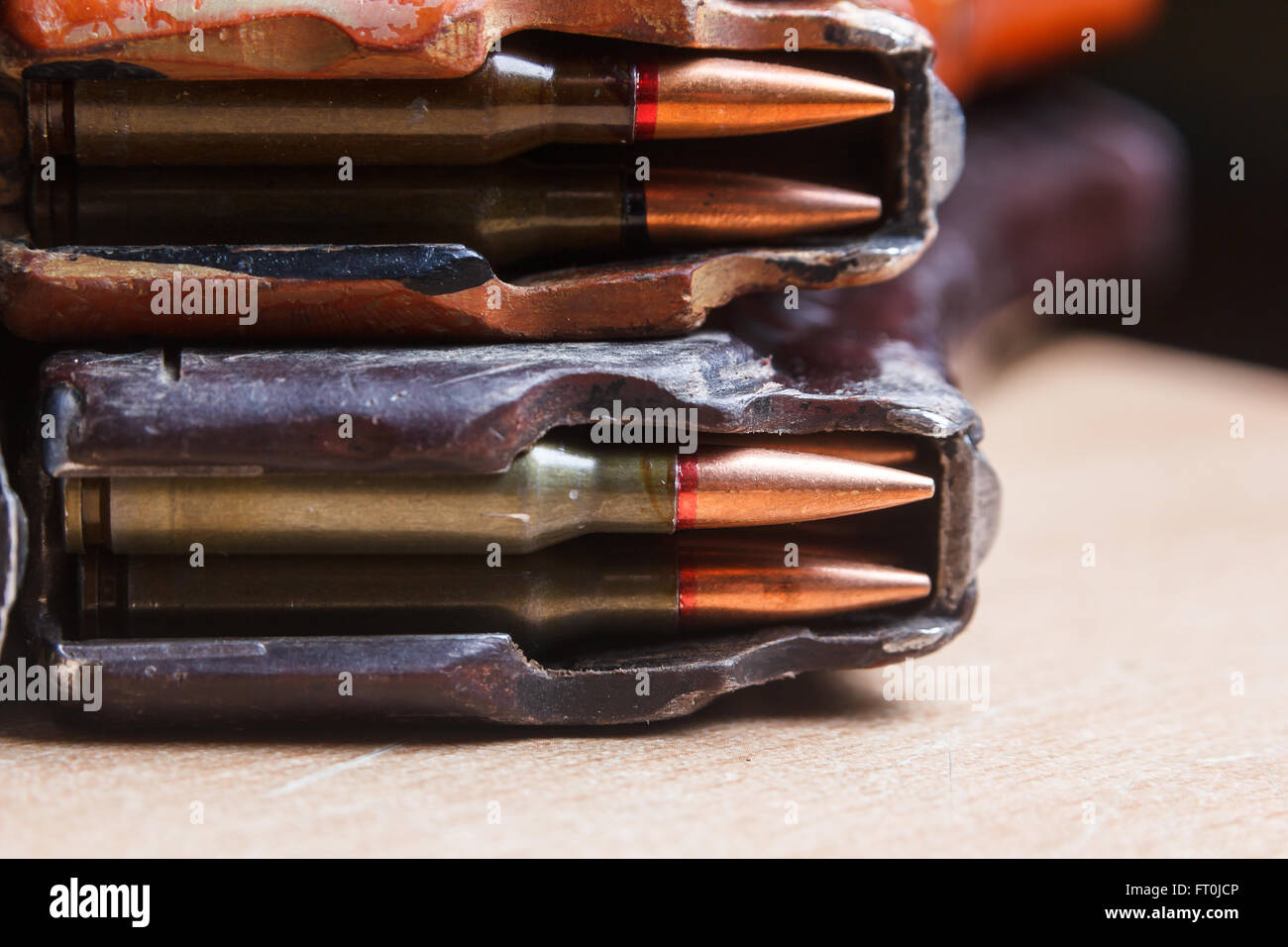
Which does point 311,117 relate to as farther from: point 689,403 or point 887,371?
point 887,371

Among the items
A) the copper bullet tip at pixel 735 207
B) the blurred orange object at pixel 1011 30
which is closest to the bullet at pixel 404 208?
the copper bullet tip at pixel 735 207

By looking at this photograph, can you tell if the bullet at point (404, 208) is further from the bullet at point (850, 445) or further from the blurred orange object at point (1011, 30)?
the blurred orange object at point (1011, 30)

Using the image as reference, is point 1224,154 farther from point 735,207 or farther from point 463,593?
point 463,593

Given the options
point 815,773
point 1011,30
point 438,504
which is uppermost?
point 1011,30

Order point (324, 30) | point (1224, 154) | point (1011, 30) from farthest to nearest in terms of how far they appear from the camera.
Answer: point (1224, 154)
point (1011, 30)
point (324, 30)

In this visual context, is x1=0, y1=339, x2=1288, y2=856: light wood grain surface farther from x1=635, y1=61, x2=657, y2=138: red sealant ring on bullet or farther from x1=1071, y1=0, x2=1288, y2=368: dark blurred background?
x1=1071, y1=0, x2=1288, y2=368: dark blurred background

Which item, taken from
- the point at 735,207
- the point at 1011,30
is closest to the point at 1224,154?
the point at 1011,30

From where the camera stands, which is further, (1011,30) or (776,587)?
(1011,30)
